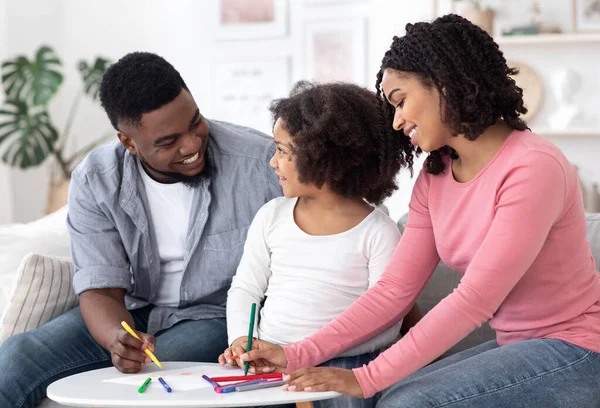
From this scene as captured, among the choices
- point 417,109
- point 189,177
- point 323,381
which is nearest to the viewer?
point 323,381

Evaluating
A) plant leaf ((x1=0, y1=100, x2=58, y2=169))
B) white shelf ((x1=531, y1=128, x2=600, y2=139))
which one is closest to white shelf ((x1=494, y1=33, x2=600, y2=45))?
white shelf ((x1=531, y1=128, x2=600, y2=139))

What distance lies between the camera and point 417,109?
151 cm

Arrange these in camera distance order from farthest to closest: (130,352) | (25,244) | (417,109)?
(25,244) < (130,352) < (417,109)

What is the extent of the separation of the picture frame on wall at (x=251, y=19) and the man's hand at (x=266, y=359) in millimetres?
3251

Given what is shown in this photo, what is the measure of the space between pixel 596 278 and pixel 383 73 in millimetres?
560

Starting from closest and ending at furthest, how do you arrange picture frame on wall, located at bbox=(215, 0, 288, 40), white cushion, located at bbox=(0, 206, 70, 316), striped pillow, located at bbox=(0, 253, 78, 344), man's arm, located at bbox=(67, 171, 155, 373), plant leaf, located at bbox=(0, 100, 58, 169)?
man's arm, located at bbox=(67, 171, 155, 373), striped pillow, located at bbox=(0, 253, 78, 344), white cushion, located at bbox=(0, 206, 70, 316), plant leaf, located at bbox=(0, 100, 58, 169), picture frame on wall, located at bbox=(215, 0, 288, 40)

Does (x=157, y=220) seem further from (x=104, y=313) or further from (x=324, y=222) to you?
(x=324, y=222)

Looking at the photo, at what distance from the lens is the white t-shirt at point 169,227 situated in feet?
6.82

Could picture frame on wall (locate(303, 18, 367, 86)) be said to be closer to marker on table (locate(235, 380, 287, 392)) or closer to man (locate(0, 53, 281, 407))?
man (locate(0, 53, 281, 407))

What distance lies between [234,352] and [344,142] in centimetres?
51

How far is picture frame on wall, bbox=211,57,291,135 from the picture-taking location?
4625 mm

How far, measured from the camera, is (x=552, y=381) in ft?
4.70

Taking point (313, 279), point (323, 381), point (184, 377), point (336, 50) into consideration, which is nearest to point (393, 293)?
point (313, 279)

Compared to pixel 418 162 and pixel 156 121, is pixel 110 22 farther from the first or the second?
pixel 156 121
